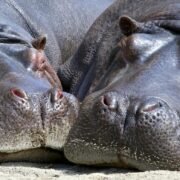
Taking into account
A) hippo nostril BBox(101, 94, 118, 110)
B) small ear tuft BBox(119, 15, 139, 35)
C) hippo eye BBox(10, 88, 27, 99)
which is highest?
hippo nostril BBox(101, 94, 118, 110)

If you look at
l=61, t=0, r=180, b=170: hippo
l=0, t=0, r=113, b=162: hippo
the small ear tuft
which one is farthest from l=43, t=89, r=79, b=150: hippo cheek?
the small ear tuft

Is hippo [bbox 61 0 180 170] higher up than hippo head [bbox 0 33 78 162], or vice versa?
hippo [bbox 61 0 180 170]

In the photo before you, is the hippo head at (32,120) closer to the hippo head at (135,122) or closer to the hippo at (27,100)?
the hippo at (27,100)

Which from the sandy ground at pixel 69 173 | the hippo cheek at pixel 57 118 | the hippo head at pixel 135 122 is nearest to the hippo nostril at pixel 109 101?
the hippo head at pixel 135 122

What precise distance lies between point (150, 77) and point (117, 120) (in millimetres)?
446

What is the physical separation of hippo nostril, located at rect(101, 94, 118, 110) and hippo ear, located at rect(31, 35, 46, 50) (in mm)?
1489

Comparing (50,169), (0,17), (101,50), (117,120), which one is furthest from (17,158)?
(0,17)

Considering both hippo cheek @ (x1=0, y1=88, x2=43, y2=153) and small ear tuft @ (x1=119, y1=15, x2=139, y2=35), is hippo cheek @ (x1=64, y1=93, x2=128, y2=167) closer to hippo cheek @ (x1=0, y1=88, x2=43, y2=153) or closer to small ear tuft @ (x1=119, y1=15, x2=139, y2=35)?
hippo cheek @ (x1=0, y1=88, x2=43, y2=153)

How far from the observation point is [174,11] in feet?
16.5

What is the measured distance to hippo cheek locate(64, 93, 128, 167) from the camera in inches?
152

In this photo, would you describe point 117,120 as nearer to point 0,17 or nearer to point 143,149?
point 143,149

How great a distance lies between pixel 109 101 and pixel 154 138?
1.00 feet

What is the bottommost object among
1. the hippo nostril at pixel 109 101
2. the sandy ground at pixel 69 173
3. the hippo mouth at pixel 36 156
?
the hippo mouth at pixel 36 156

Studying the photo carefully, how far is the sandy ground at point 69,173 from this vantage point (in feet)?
12.0
